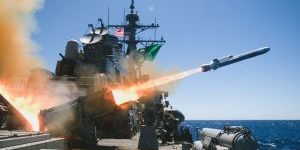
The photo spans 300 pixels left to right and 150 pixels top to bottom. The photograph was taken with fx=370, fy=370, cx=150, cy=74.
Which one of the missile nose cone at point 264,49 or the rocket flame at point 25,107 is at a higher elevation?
the missile nose cone at point 264,49

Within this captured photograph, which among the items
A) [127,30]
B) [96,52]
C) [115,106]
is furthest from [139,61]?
[115,106]

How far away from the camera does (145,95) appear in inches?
1457

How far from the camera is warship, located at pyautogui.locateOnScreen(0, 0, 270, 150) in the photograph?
52.1 ft

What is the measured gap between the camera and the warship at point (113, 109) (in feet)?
52.1

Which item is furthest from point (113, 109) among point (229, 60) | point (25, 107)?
point (229, 60)

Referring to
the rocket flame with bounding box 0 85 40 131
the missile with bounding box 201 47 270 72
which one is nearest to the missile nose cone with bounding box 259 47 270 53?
the missile with bounding box 201 47 270 72

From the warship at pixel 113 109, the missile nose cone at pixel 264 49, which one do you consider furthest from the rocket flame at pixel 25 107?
the missile nose cone at pixel 264 49

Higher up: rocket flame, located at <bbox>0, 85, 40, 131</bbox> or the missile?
the missile

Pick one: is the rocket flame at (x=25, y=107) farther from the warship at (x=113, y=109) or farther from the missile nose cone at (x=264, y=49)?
the missile nose cone at (x=264, y=49)

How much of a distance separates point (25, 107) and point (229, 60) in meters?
10.9

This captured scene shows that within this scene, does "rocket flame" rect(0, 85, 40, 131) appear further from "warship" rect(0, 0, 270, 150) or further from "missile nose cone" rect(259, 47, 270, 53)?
"missile nose cone" rect(259, 47, 270, 53)

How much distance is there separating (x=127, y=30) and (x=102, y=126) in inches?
882

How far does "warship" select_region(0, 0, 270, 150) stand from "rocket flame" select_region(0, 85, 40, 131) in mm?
592

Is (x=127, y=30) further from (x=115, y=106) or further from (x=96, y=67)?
(x=115, y=106)
